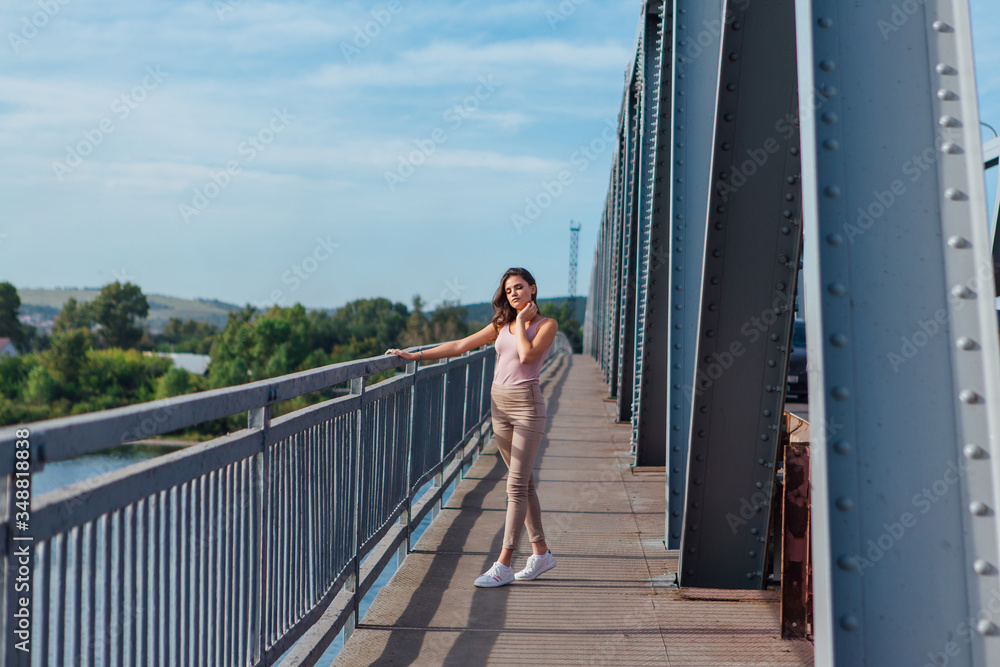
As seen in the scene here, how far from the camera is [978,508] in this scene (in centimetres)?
177

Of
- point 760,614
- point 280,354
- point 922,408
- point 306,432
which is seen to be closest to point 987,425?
point 922,408

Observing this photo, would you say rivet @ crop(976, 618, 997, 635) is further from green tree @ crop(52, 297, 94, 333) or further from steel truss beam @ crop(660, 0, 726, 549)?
green tree @ crop(52, 297, 94, 333)

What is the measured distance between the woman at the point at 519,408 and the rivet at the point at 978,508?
8.88 feet

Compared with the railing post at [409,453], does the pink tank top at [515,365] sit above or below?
above

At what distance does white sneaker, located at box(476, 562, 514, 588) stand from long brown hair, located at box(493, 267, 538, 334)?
1270mm

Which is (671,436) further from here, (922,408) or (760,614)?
(922,408)

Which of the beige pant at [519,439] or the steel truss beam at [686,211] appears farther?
the steel truss beam at [686,211]

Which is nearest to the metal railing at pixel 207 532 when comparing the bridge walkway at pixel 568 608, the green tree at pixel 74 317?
the bridge walkway at pixel 568 608

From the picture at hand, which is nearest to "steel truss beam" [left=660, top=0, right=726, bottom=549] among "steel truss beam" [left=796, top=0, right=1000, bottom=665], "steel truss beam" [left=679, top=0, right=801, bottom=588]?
"steel truss beam" [left=679, top=0, right=801, bottom=588]

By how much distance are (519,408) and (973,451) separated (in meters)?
2.84

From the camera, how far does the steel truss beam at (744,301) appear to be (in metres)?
3.82
